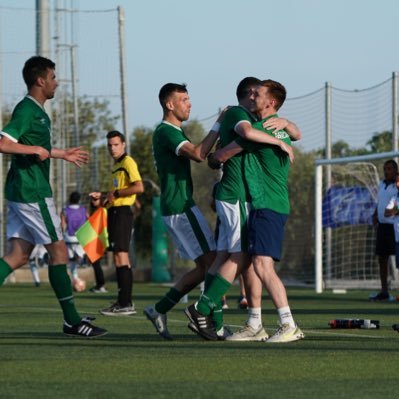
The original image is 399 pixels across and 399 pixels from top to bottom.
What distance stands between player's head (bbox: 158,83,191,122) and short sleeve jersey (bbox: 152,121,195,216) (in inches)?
8.1

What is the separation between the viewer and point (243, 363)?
7.68 m

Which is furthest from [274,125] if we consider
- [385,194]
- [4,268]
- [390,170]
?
[385,194]

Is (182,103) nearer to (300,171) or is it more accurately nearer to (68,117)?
(68,117)

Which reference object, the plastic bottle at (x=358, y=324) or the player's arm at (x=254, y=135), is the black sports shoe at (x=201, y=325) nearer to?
the player's arm at (x=254, y=135)

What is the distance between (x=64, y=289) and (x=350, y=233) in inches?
624

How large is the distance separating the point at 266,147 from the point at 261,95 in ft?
1.26

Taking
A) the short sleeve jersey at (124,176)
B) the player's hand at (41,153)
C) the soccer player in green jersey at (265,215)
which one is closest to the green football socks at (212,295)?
the soccer player in green jersey at (265,215)

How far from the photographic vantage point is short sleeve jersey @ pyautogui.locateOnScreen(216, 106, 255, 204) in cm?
954

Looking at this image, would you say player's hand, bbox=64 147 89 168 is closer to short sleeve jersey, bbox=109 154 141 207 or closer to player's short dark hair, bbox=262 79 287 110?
player's short dark hair, bbox=262 79 287 110

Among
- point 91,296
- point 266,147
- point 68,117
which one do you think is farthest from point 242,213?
point 68,117

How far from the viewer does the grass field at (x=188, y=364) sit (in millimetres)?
6359

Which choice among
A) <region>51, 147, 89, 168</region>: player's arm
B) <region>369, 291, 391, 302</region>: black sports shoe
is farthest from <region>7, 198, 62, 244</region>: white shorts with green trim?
<region>369, 291, 391, 302</region>: black sports shoe

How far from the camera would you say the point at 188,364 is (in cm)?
761

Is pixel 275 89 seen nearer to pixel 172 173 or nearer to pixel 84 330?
pixel 172 173
